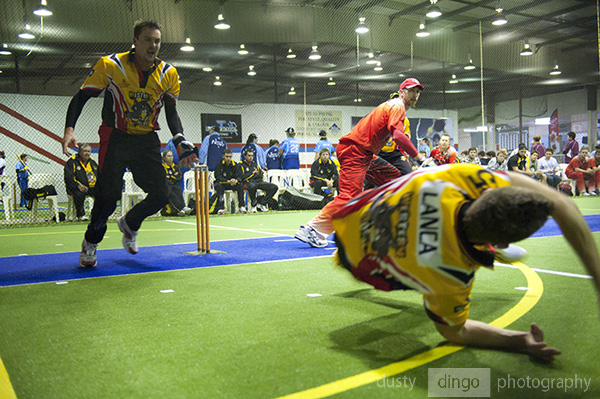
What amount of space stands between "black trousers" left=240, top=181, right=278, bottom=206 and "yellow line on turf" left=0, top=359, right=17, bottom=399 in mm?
11192

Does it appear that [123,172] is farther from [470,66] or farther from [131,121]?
[470,66]

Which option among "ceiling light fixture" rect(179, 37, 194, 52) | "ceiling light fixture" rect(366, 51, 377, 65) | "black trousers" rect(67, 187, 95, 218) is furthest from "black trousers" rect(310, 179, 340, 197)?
"ceiling light fixture" rect(366, 51, 377, 65)

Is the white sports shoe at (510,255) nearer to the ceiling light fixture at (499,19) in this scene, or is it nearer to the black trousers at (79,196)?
the black trousers at (79,196)

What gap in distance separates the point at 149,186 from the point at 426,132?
1933 cm

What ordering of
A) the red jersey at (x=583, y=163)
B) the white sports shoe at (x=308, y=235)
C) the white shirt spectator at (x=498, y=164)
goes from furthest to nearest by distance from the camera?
the red jersey at (x=583, y=163)
the white shirt spectator at (x=498, y=164)
the white sports shoe at (x=308, y=235)

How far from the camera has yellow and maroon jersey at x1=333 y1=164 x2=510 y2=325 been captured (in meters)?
1.80

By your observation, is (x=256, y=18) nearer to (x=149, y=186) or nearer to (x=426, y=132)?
(x=426, y=132)

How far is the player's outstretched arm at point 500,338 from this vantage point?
205cm

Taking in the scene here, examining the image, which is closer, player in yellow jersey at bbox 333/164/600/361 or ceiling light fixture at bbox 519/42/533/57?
player in yellow jersey at bbox 333/164/600/361

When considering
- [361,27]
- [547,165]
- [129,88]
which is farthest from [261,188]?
[547,165]

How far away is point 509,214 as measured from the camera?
156cm

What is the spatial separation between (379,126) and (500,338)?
2.89m

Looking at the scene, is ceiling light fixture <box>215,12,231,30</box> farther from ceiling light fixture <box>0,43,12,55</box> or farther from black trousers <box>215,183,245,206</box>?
ceiling light fixture <box>0,43,12,55</box>

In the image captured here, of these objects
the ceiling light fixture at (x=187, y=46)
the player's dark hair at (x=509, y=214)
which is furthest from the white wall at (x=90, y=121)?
the player's dark hair at (x=509, y=214)
